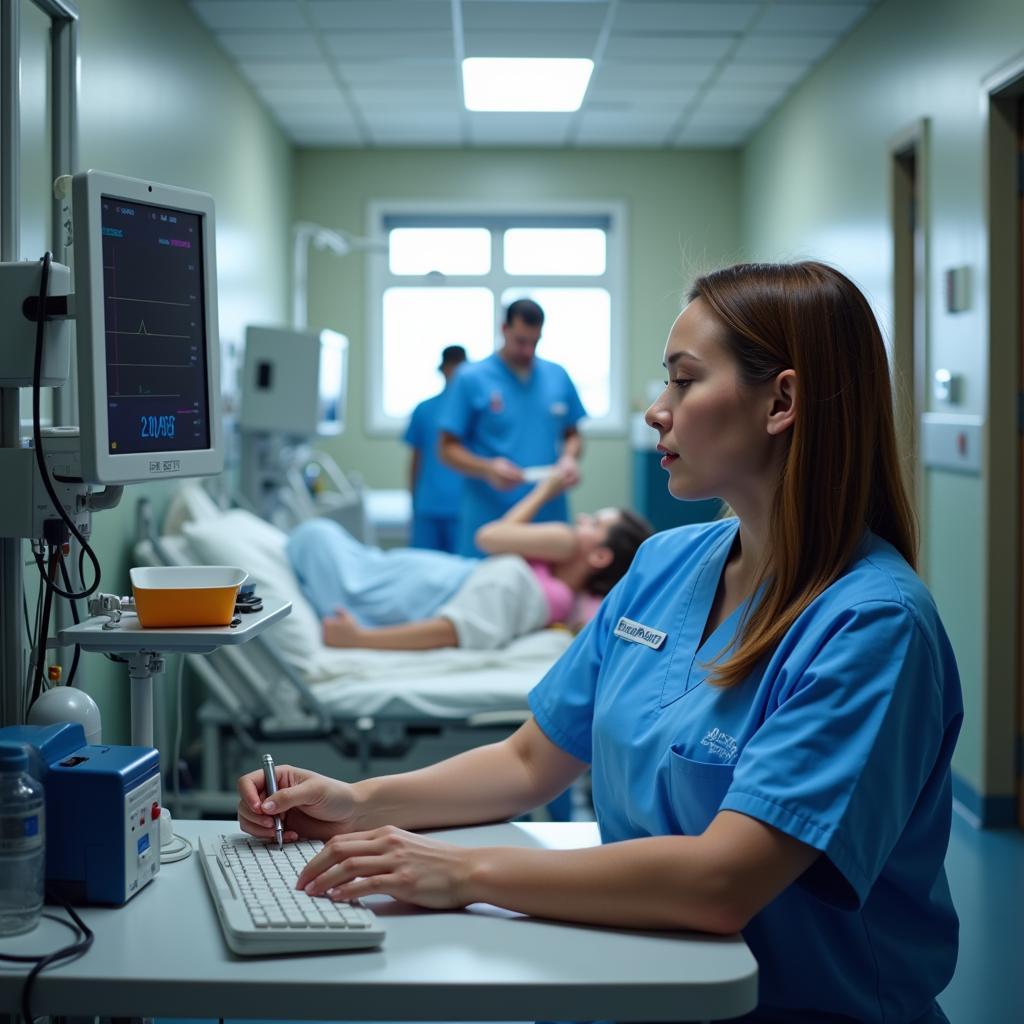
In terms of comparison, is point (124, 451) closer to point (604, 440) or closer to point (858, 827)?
point (858, 827)

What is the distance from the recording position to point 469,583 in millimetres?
3230

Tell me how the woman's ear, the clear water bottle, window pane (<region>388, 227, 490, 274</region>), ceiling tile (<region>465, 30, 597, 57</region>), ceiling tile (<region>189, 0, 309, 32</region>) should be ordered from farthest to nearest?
window pane (<region>388, 227, 490, 274</region>)
ceiling tile (<region>465, 30, 597, 57</region>)
ceiling tile (<region>189, 0, 309, 32</region>)
the woman's ear
the clear water bottle

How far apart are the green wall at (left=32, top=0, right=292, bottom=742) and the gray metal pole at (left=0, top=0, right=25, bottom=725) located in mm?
500

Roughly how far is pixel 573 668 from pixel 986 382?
2.35 meters

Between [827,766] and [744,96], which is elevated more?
[744,96]

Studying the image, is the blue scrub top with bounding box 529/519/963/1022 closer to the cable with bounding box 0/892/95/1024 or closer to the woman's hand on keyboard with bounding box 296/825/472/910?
the woman's hand on keyboard with bounding box 296/825/472/910

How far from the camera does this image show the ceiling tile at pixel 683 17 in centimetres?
429

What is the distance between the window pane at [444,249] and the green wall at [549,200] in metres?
0.21

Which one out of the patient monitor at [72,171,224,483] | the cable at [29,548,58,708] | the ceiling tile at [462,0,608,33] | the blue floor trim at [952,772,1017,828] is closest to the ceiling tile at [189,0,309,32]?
the ceiling tile at [462,0,608,33]

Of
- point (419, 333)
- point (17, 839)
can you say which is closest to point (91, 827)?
point (17, 839)

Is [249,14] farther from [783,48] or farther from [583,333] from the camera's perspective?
[583,333]

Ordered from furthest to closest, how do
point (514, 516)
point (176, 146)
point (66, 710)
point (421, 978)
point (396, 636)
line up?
1. point (176, 146)
2. point (514, 516)
3. point (396, 636)
4. point (66, 710)
5. point (421, 978)

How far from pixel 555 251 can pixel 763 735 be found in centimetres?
626

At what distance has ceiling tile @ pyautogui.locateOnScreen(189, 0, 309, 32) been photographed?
4258 mm
